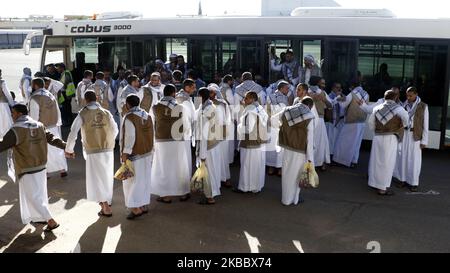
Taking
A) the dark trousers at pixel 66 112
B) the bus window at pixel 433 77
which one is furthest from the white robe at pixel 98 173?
the dark trousers at pixel 66 112

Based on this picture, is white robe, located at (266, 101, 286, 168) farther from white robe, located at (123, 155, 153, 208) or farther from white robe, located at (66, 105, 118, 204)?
white robe, located at (66, 105, 118, 204)

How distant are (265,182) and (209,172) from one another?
1.48 m

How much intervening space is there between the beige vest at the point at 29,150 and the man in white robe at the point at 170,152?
1.66 meters

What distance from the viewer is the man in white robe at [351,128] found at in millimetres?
9180

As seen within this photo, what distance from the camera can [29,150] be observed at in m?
6.04

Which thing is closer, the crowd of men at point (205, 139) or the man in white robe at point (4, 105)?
the crowd of men at point (205, 139)

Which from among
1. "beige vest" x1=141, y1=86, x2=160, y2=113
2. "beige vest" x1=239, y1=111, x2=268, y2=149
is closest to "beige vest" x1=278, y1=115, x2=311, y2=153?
→ "beige vest" x1=239, y1=111, x2=268, y2=149

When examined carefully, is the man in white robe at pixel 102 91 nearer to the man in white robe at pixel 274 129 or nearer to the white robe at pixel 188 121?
the white robe at pixel 188 121

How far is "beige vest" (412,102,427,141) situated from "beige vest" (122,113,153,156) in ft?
13.5

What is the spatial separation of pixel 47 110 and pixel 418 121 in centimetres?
594

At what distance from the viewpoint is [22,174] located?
6.13 metres

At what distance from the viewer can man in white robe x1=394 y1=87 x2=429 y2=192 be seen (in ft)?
25.9
